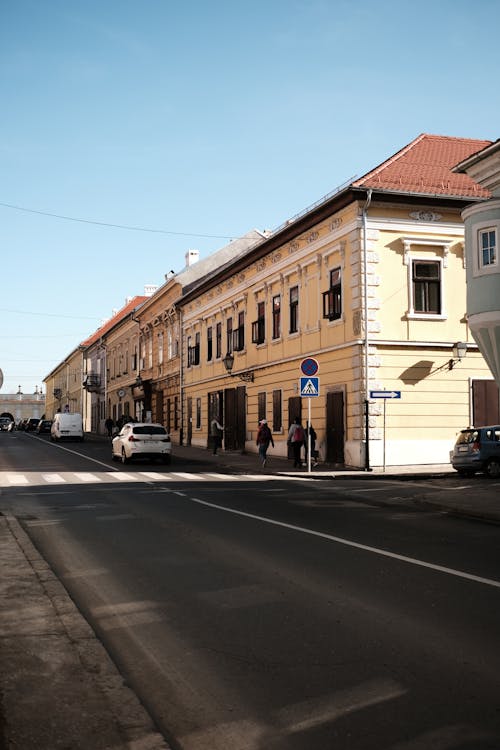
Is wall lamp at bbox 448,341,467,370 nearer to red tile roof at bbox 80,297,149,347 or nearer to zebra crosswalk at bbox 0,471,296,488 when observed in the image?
zebra crosswalk at bbox 0,471,296,488

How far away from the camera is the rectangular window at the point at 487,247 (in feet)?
62.7

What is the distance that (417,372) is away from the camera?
27734 millimetres

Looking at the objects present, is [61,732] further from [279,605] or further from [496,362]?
[496,362]

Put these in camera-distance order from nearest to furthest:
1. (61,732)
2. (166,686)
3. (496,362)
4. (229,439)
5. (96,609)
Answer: (61,732) < (166,686) < (96,609) < (496,362) < (229,439)

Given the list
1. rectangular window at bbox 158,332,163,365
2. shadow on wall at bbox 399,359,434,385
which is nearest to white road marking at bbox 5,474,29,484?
shadow on wall at bbox 399,359,434,385

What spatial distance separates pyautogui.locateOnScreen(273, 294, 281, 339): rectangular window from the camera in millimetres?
34812

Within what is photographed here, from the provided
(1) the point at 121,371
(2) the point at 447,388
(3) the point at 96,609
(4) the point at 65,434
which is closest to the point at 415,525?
(3) the point at 96,609

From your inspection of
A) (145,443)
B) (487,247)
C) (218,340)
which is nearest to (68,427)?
(218,340)

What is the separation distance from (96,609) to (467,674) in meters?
3.15

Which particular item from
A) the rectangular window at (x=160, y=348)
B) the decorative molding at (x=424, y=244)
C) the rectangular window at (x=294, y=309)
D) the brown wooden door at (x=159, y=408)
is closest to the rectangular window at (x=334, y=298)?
the decorative molding at (x=424, y=244)

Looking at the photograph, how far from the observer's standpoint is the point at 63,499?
56.2ft

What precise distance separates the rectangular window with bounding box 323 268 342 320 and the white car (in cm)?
786

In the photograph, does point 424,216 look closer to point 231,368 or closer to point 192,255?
point 231,368

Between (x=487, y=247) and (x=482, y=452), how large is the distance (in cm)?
695
